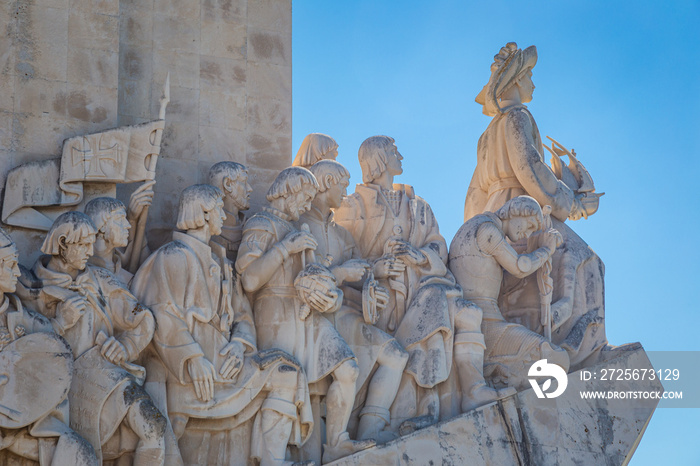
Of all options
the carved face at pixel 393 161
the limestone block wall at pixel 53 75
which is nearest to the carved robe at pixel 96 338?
the limestone block wall at pixel 53 75

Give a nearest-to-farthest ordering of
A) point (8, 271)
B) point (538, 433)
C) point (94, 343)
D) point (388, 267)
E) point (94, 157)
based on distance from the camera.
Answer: point (8, 271)
point (94, 343)
point (94, 157)
point (538, 433)
point (388, 267)

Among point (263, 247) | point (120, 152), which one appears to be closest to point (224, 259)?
point (263, 247)

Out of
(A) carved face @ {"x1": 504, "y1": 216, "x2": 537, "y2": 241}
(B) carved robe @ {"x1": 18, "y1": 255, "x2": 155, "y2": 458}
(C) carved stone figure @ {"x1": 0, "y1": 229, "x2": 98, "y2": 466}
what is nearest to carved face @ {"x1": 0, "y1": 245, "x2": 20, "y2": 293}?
(C) carved stone figure @ {"x1": 0, "y1": 229, "x2": 98, "y2": 466}

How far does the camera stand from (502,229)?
12211 mm

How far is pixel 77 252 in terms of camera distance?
33.2 ft

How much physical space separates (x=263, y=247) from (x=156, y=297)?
1026 mm

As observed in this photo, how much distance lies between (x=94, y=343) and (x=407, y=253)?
284 centimetres

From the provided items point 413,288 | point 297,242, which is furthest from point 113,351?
point 413,288

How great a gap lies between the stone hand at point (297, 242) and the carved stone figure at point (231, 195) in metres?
0.57

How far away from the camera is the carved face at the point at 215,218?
35.7 ft

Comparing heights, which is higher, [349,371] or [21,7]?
[21,7]

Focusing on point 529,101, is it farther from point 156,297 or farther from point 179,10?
point 156,297

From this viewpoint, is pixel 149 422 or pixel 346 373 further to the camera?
pixel 346 373

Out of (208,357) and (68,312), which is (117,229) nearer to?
(68,312)
